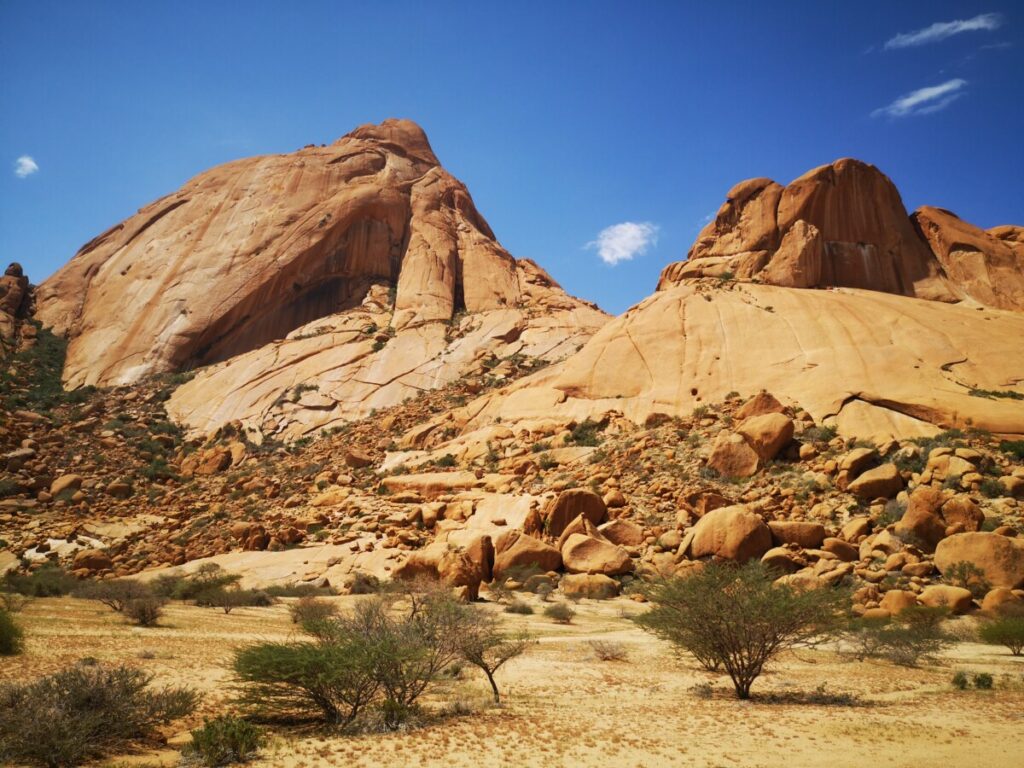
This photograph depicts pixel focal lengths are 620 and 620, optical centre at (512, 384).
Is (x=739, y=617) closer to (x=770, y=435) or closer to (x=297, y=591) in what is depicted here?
(x=770, y=435)

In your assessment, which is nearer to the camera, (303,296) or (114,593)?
(114,593)

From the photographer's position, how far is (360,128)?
71188 mm

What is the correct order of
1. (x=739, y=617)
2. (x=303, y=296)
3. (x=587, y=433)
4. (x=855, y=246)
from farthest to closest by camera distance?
1. (x=303, y=296)
2. (x=855, y=246)
3. (x=587, y=433)
4. (x=739, y=617)

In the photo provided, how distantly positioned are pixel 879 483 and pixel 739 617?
13948 millimetres

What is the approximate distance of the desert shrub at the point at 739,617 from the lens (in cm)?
1152

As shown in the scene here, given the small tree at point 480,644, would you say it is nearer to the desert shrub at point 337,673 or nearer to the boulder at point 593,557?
the desert shrub at point 337,673

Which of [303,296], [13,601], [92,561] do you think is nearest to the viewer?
[13,601]

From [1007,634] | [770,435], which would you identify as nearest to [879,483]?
[770,435]

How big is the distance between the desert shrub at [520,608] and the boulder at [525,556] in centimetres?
251

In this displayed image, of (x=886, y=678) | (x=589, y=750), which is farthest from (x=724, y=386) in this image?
(x=589, y=750)

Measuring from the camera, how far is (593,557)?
23.1 m

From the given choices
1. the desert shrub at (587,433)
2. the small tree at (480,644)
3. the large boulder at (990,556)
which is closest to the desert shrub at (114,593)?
the small tree at (480,644)

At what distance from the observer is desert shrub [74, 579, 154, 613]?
1838 cm

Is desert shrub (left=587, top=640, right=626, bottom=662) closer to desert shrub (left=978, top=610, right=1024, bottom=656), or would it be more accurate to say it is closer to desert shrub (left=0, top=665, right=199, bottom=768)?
desert shrub (left=978, top=610, right=1024, bottom=656)
